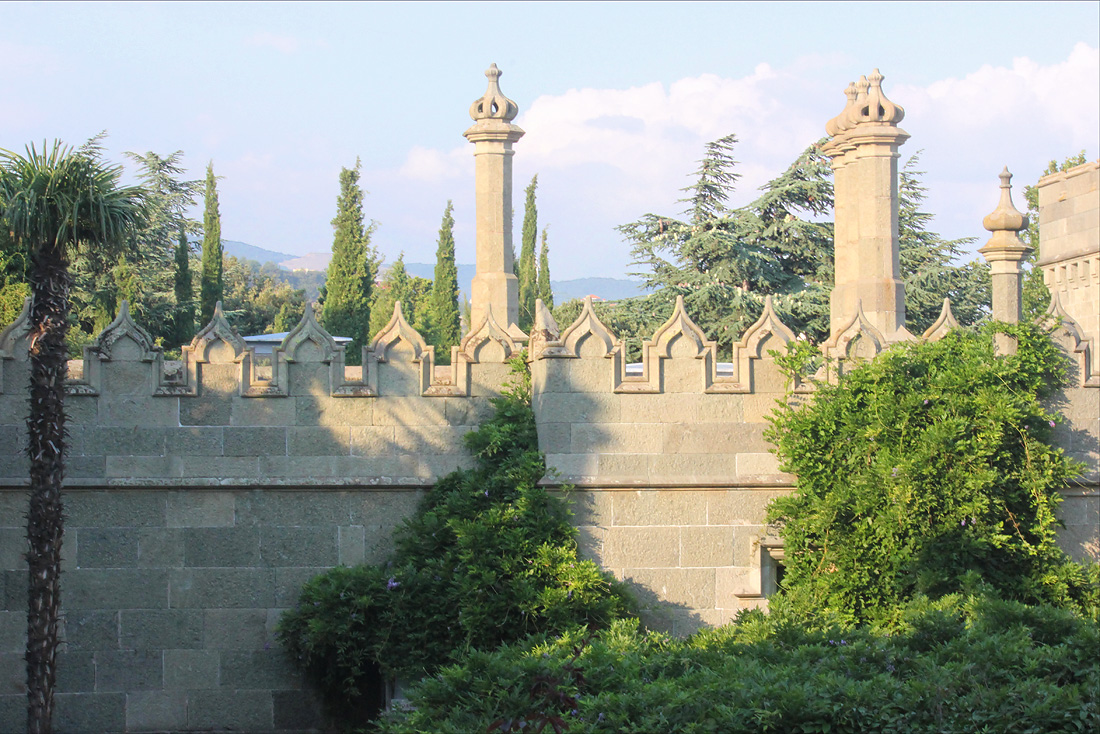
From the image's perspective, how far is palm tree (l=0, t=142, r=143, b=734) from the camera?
26.3ft

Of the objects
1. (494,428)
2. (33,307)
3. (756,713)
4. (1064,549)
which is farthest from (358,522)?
(1064,549)

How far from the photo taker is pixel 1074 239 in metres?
19.6

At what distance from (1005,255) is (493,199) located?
589cm

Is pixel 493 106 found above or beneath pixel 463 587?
above

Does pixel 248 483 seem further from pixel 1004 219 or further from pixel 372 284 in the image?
pixel 372 284

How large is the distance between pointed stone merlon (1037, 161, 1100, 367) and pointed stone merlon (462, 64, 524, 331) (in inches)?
401

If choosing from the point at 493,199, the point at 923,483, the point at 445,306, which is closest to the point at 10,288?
the point at 493,199

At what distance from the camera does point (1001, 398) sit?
8.98m

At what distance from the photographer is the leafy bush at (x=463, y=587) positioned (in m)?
8.68

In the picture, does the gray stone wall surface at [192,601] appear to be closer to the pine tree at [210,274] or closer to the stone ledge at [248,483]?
the stone ledge at [248,483]

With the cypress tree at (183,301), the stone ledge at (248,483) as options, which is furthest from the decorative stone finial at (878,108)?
the cypress tree at (183,301)

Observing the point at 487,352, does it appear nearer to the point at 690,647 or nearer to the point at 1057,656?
the point at 690,647

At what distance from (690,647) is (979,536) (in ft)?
9.01

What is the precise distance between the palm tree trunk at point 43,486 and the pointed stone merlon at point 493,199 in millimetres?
6044
